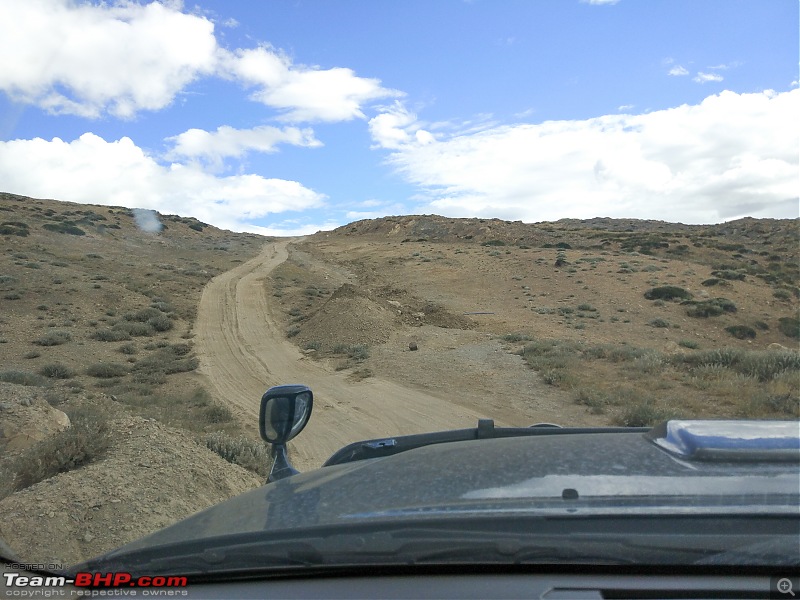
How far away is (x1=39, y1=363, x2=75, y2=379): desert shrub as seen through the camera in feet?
42.2

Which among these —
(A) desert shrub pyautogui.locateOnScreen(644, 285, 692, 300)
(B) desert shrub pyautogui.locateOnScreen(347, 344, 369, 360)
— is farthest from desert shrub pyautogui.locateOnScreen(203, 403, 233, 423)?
(A) desert shrub pyautogui.locateOnScreen(644, 285, 692, 300)

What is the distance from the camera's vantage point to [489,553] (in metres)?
1.76

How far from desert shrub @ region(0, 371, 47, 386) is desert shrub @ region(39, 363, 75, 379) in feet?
2.77

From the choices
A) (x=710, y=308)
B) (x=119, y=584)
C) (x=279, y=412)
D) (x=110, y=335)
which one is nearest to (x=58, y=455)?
(x=279, y=412)

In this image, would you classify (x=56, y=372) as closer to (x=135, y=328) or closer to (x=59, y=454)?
(x=135, y=328)

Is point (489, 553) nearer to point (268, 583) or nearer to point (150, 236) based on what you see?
point (268, 583)

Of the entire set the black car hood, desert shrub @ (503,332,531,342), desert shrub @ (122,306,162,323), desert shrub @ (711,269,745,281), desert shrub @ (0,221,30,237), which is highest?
desert shrub @ (0,221,30,237)

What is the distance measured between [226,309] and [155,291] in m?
4.44

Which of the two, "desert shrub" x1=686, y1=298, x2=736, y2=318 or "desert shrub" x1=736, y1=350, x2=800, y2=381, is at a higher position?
"desert shrub" x1=686, y1=298, x2=736, y2=318

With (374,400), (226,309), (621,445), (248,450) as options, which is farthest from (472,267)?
(621,445)

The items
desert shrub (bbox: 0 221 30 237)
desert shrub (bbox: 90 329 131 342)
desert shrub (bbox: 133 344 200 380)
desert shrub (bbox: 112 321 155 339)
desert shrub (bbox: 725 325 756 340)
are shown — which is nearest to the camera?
desert shrub (bbox: 133 344 200 380)

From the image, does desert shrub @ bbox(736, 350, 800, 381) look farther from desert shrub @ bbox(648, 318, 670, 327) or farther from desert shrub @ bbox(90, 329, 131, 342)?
desert shrub @ bbox(90, 329, 131, 342)

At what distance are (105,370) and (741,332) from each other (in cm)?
2018

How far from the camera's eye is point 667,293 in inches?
1035
